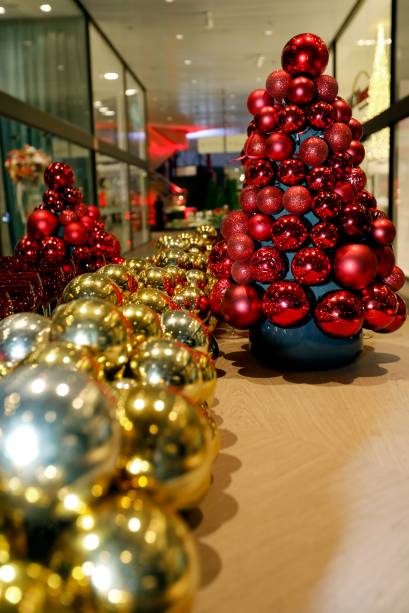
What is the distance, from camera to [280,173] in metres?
2.77

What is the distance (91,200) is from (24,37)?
315 centimetres

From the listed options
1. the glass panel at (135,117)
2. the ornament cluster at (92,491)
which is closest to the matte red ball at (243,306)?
the ornament cluster at (92,491)

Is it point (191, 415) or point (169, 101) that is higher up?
point (169, 101)

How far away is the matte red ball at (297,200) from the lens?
2.68m

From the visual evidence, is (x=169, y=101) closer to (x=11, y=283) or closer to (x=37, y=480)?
(x=11, y=283)

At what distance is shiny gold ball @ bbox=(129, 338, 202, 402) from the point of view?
144 centimetres

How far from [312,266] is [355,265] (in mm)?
186

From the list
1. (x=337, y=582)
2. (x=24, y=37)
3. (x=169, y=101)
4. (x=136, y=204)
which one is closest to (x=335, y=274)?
(x=337, y=582)

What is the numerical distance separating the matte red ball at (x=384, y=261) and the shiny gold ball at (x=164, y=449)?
6.25ft

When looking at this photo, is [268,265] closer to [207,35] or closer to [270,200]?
[270,200]

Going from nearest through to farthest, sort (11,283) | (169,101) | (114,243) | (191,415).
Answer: (191,415)
(11,283)
(114,243)
(169,101)

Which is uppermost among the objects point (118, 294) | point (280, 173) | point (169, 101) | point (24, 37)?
point (169, 101)

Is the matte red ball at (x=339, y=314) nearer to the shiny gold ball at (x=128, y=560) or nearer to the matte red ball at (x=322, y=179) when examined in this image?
the matte red ball at (x=322, y=179)

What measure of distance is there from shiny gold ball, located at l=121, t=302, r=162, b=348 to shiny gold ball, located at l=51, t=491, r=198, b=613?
0.82m
